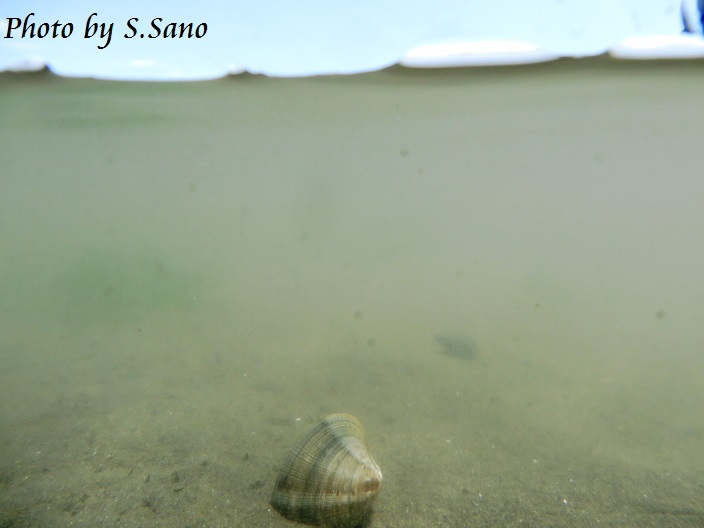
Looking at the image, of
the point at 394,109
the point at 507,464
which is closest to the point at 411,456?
the point at 507,464

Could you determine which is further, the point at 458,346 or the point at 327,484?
the point at 458,346

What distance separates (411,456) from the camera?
399cm

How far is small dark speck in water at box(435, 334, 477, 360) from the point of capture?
25.0ft

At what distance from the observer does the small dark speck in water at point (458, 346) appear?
7.62 meters

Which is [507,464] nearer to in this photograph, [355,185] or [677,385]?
[677,385]

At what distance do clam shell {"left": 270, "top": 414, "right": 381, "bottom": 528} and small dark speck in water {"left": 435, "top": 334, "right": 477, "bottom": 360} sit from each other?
189 inches

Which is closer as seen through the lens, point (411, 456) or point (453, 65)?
point (411, 456)

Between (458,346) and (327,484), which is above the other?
(327,484)

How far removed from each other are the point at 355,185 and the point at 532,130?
10.1 m

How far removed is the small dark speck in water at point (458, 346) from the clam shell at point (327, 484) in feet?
15.7

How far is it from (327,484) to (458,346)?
5.42 meters

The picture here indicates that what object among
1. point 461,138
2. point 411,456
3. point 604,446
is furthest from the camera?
point 461,138

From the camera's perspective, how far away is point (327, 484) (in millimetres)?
2861

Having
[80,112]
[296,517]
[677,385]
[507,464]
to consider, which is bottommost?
[677,385]
